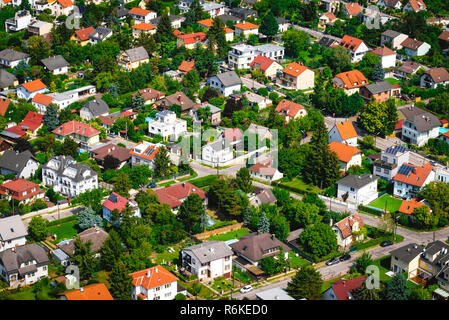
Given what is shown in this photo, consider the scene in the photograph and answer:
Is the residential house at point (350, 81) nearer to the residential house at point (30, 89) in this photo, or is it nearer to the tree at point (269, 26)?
the tree at point (269, 26)

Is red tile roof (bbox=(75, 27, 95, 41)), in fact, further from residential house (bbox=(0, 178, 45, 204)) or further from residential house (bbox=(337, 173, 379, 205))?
residential house (bbox=(337, 173, 379, 205))

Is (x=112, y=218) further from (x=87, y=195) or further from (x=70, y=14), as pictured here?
(x=70, y=14)

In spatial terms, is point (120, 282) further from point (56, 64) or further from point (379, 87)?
point (379, 87)

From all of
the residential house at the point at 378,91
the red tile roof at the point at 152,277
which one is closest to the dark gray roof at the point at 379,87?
the residential house at the point at 378,91

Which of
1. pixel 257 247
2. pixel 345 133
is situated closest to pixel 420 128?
pixel 345 133

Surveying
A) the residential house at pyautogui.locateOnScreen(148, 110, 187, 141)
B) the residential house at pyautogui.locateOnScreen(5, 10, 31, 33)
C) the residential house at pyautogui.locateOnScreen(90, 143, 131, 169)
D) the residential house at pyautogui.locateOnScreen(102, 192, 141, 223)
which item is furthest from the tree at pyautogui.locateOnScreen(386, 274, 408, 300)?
the residential house at pyautogui.locateOnScreen(5, 10, 31, 33)

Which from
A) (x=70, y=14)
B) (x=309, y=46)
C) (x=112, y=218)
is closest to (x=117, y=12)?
(x=70, y=14)
